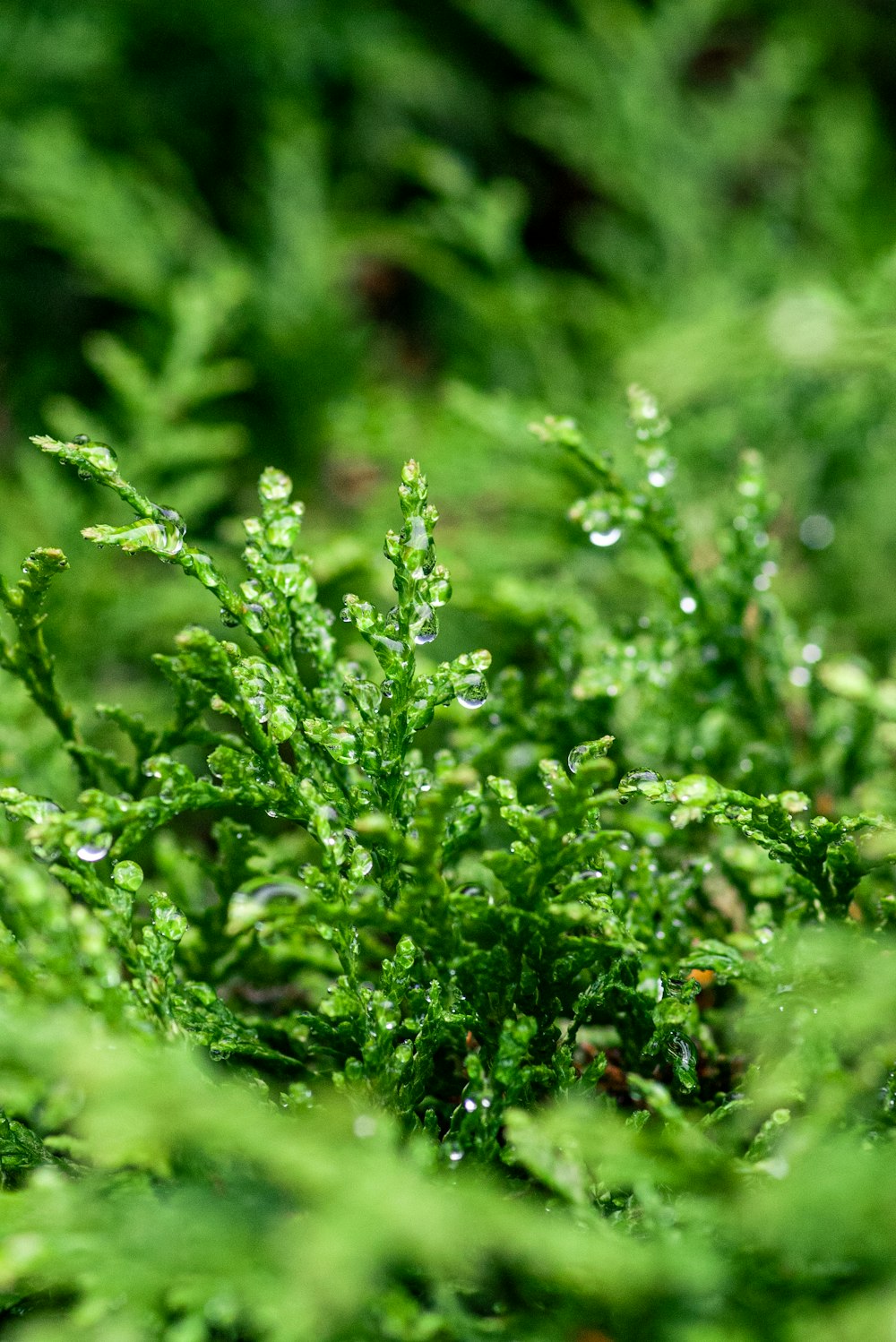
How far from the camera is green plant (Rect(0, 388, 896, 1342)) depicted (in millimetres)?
689

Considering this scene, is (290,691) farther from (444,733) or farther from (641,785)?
(444,733)

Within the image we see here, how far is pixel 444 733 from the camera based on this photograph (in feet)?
5.59

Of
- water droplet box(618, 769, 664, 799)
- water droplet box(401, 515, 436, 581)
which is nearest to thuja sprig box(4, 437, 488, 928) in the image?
water droplet box(401, 515, 436, 581)

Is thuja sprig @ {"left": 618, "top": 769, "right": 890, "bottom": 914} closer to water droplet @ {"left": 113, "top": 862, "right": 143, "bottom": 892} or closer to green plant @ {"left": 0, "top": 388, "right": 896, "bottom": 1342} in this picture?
green plant @ {"left": 0, "top": 388, "right": 896, "bottom": 1342}

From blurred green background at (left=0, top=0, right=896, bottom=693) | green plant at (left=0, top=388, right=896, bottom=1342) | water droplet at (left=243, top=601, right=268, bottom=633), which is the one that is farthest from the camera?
blurred green background at (left=0, top=0, right=896, bottom=693)

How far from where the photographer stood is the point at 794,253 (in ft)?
7.85

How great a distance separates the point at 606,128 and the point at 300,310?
0.84 metres

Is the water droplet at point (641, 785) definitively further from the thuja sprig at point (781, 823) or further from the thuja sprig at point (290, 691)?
the thuja sprig at point (290, 691)

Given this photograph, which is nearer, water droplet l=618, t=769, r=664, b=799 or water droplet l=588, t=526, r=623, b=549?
water droplet l=618, t=769, r=664, b=799

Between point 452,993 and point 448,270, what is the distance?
5.81ft

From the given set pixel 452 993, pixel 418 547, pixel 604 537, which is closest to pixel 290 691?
pixel 418 547

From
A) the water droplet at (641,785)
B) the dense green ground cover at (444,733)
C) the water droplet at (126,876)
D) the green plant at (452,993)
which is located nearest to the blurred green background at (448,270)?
the dense green ground cover at (444,733)

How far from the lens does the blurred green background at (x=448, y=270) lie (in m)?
1.77

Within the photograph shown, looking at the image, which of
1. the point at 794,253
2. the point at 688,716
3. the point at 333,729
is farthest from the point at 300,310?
the point at 333,729
